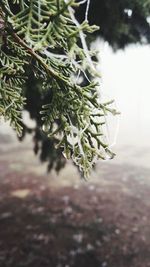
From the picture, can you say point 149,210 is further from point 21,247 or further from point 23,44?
point 23,44

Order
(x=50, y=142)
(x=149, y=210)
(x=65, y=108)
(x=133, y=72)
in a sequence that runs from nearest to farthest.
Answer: (x=65, y=108), (x=50, y=142), (x=149, y=210), (x=133, y=72)

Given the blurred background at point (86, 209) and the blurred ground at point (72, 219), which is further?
the blurred ground at point (72, 219)

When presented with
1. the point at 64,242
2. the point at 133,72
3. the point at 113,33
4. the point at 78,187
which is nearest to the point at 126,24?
the point at 113,33

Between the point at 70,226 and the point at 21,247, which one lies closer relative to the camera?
the point at 21,247

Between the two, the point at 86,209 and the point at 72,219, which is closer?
the point at 72,219

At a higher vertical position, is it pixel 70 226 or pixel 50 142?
pixel 50 142

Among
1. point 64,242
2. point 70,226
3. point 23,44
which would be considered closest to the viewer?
point 23,44
